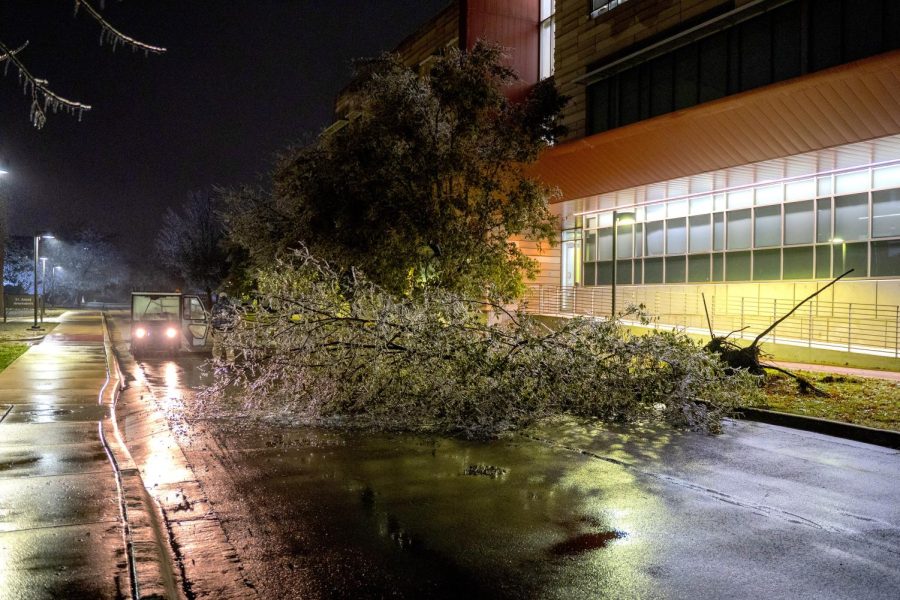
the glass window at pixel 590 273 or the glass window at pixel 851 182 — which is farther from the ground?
the glass window at pixel 851 182

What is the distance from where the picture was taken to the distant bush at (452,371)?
10484 mm

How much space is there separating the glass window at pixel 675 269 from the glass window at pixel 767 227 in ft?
11.5

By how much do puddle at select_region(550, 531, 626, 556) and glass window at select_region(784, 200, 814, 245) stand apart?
19538 millimetres

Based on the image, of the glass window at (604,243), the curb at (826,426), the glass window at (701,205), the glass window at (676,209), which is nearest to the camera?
the curb at (826,426)

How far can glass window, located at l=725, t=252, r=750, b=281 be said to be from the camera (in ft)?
80.6

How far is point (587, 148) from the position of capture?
77.8ft

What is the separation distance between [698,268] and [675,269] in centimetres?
117

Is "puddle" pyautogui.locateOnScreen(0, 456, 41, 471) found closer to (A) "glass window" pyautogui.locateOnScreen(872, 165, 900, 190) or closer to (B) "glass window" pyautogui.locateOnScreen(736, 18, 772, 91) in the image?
(A) "glass window" pyautogui.locateOnScreen(872, 165, 900, 190)

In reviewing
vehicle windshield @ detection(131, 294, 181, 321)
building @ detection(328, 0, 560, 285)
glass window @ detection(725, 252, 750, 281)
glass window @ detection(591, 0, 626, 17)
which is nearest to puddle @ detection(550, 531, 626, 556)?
glass window @ detection(725, 252, 750, 281)

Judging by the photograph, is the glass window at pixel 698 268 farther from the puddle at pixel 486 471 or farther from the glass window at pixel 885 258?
the puddle at pixel 486 471

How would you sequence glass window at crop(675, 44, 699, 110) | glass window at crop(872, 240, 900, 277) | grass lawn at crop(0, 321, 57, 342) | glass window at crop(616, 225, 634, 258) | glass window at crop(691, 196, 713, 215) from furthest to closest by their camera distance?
glass window at crop(616, 225, 634, 258), grass lawn at crop(0, 321, 57, 342), glass window at crop(691, 196, 713, 215), glass window at crop(675, 44, 699, 110), glass window at crop(872, 240, 900, 277)

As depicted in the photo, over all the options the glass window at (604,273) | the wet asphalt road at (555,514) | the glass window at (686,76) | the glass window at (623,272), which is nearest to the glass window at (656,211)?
the glass window at (623,272)

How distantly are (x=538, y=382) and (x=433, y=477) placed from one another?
3.34 m

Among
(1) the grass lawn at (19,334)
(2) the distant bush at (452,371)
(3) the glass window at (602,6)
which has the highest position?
(3) the glass window at (602,6)
